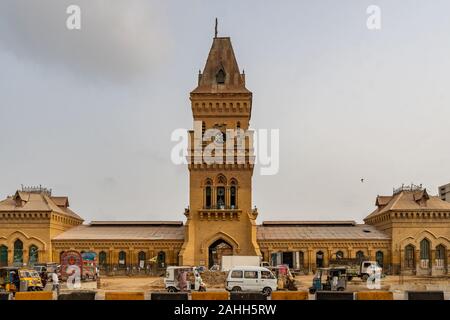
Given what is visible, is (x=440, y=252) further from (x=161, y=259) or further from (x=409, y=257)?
(x=161, y=259)

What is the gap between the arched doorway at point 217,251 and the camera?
2408 inches

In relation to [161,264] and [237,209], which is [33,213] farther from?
[237,209]

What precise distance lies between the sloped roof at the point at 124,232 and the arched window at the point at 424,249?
26.8 meters

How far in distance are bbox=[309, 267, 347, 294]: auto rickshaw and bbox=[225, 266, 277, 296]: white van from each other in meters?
4.15

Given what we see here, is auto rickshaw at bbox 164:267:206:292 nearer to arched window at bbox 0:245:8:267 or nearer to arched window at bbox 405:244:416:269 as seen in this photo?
arched window at bbox 0:245:8:267

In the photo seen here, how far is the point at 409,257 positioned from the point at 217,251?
22.1m

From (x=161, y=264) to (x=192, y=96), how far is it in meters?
19.0

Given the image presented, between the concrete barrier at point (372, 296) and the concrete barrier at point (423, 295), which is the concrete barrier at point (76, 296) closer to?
the concrete barrier at point (372, 296)

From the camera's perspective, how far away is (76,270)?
48.0 m

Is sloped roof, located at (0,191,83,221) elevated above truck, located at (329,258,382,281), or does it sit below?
above

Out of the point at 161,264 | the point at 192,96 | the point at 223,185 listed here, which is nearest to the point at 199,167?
the point at 223,185

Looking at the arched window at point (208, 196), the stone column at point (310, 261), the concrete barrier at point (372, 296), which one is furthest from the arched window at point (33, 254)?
the concrete barrier at point (372, 296)

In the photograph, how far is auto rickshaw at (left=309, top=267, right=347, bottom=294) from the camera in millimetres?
38969

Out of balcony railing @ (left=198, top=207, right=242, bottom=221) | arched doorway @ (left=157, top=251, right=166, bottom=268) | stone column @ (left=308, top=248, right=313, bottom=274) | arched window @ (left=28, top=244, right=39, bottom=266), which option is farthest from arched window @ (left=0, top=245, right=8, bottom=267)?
stone column @ (left=308, top=248, right=313, bottom=274)
